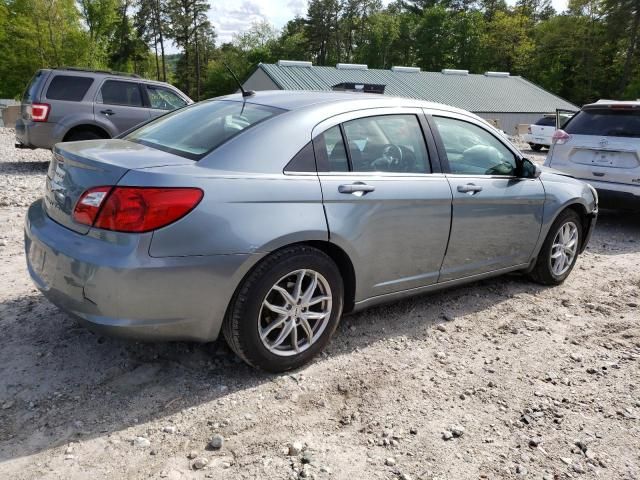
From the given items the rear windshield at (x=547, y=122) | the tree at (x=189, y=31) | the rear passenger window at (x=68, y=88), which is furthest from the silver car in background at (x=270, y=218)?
the tree at (x=189, y=31)

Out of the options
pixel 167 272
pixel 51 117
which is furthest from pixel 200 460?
pixel 51 117

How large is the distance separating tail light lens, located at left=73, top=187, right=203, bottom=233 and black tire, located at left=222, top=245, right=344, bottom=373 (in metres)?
0.52

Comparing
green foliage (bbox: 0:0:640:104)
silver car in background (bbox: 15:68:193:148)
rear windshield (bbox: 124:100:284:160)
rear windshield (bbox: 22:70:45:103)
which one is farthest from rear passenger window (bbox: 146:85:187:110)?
green foliage (bbox: 0:0:640:104)

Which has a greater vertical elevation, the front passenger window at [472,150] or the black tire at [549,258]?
the front passenger window at [472,150]

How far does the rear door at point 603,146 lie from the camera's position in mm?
6762

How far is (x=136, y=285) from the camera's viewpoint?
100 inches

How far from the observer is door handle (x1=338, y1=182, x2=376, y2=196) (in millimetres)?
3160

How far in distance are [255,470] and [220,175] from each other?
4.69ft

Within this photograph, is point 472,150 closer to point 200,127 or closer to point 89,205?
point 200,127

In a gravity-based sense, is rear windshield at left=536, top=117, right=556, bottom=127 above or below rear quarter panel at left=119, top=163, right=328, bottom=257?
above

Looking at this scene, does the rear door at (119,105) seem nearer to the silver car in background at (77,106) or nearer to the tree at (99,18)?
the silver car in background at (77,106)

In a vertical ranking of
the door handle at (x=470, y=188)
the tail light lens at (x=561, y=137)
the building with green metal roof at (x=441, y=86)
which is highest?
the building with green metal roof at (x=441, y=86)

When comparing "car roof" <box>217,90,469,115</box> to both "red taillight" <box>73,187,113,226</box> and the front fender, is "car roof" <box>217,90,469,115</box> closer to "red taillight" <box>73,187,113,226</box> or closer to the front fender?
"red taillight" <box>73,187,113,226</box>

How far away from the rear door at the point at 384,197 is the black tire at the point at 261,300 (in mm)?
189
